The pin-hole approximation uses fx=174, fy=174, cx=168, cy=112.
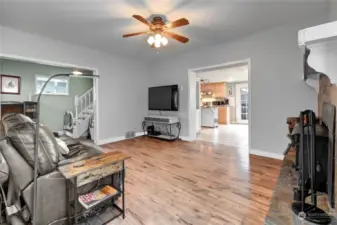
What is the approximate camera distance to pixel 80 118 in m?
5.78

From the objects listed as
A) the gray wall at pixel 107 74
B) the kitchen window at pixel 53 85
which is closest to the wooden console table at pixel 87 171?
the gray wall at pixel 107 74

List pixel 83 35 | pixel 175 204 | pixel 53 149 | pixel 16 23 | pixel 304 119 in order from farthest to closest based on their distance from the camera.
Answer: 1. pixel 83 35
2. pixel 16 23
3. pixel 175 204
4. pixel 53 149
5. pixel 304 119

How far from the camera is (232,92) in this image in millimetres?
10133

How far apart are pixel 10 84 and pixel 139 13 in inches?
192

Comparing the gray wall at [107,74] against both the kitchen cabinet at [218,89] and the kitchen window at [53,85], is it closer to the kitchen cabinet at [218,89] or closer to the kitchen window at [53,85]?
the kitchen window at [53,85]

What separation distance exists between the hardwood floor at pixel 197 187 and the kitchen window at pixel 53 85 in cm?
400

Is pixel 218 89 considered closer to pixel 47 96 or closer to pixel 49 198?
pixel 47 96

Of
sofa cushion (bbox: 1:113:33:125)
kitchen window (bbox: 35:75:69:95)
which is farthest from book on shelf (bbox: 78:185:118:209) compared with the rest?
kitchen window (bbox: 35:75:69:95)

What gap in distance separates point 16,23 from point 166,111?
12.7 feet

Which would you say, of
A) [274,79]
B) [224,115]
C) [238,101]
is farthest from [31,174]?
[238,101]

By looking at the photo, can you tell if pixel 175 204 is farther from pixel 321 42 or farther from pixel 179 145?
pixel 179 145

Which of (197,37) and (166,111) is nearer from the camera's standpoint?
(197,37)

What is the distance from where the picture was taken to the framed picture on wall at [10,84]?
4.95 metres

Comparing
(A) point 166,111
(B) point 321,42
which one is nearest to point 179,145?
(A) point 166,111
